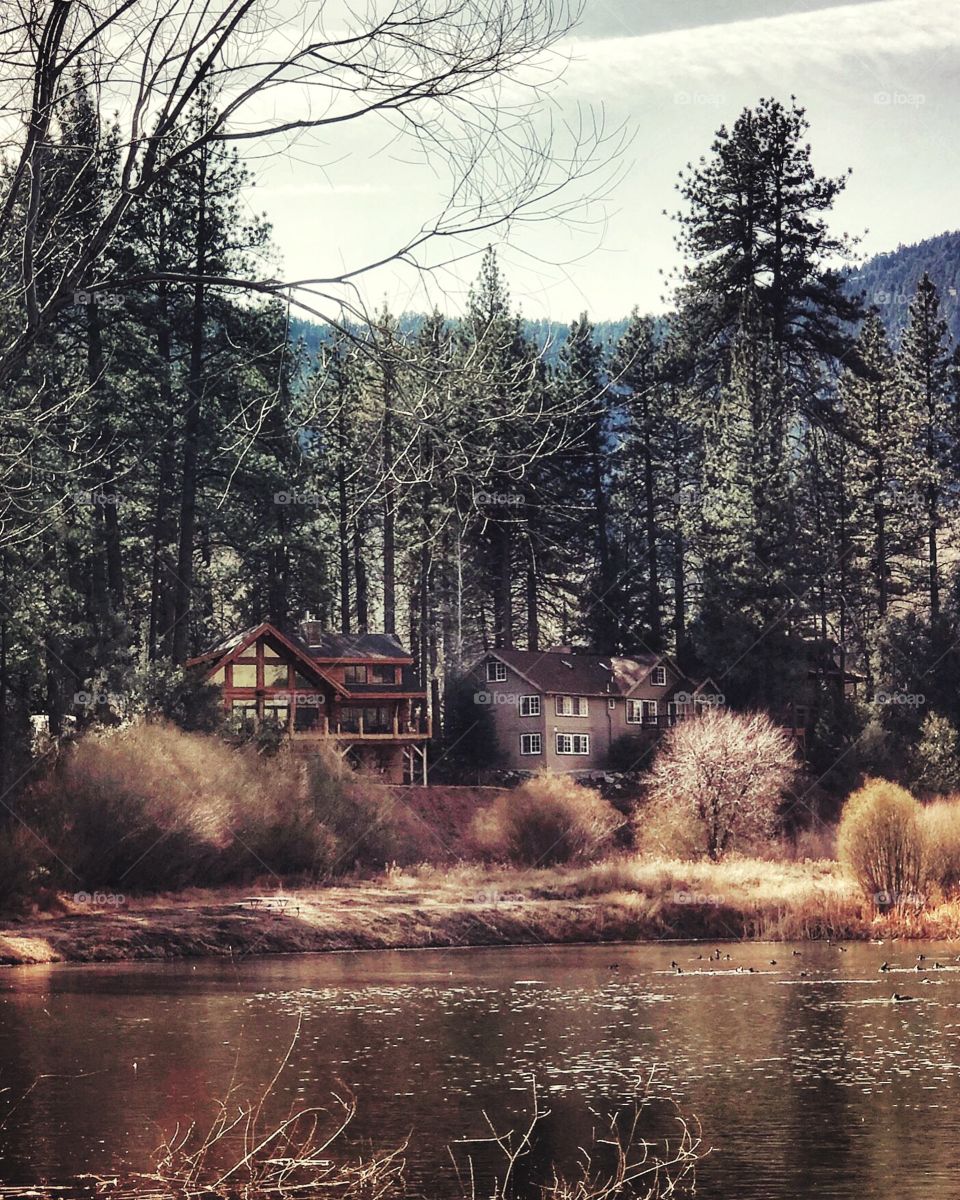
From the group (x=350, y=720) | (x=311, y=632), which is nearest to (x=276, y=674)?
(x=311, y=632)

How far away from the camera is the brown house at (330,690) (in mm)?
59469

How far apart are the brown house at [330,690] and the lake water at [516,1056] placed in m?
21.9

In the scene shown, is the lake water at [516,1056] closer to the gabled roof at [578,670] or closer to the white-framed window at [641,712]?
the gabled roof at [578,670]

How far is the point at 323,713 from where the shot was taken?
207 ft

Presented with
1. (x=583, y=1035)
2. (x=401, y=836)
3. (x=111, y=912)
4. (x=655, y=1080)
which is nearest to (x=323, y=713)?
(x=401, y=836)

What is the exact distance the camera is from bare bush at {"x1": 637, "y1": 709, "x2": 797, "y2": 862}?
5488cm

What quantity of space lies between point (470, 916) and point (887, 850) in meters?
11.2

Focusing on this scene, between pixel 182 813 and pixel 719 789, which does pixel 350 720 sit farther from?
pixel 182 813

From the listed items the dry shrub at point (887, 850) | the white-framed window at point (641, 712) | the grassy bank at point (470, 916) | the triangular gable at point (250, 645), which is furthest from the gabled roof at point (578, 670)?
the dry shrub at point (887, 850)

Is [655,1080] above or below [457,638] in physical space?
below

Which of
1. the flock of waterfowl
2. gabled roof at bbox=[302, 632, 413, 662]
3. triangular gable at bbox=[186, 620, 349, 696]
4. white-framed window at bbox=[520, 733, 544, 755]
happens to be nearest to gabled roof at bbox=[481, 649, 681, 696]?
white-framed window at bbox=[520, 733, 544, 755]

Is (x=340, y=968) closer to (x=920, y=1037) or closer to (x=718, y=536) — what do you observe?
(x=920, y=1037)

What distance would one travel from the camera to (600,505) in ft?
244

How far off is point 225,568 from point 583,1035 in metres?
54.0
